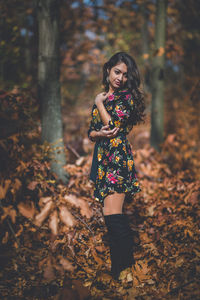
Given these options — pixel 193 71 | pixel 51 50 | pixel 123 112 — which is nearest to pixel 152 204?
pixel 123 112

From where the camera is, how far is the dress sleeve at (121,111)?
2.06 meters

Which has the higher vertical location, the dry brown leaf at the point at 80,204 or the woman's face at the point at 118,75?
the woman's face at the point at 118,75

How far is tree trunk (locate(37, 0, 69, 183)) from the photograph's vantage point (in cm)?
319

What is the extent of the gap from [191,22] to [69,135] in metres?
5.86

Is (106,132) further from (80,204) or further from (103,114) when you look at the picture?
(80,204)

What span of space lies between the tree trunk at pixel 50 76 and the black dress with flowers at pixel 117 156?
3.78ft

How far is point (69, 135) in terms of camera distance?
680cm

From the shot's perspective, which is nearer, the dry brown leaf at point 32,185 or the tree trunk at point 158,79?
the dry brown leaf at point 32,185

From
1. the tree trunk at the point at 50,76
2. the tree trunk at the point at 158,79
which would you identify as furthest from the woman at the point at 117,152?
the tree trunk at the point at 158,79

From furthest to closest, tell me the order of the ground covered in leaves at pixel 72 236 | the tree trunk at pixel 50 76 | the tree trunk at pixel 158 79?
the tree trunk at pixel 158 79, the tree trunk at pixel 50 76, the ground covered in leaves at pixel 72 236

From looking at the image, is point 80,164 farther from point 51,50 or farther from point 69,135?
point 69,135

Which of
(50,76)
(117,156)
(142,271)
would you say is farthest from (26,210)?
(50,76)

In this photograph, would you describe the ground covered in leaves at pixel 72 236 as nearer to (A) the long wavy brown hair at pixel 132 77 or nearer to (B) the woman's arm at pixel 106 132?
(B) the woman's arm at pixel 106 132

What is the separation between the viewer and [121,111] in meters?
2.06
